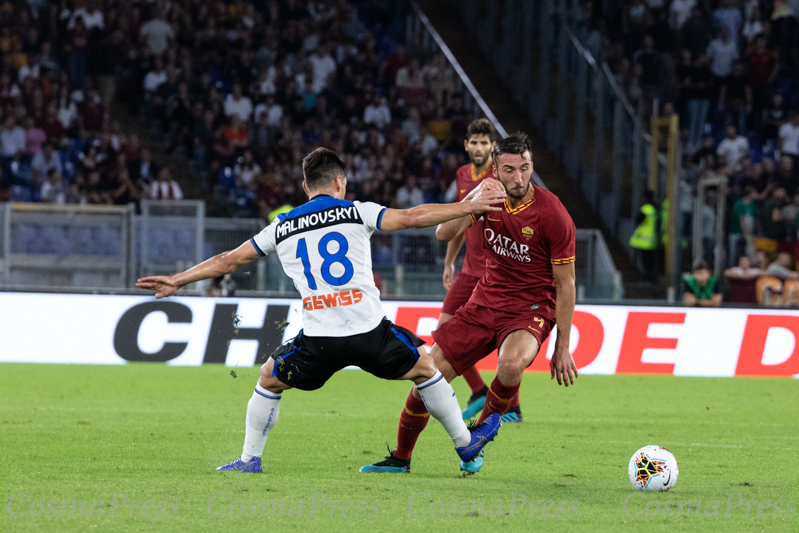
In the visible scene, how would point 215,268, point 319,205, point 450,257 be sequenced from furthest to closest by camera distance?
point 450,257 < point 215,268 < point 319,205

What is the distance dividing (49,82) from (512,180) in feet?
48.7

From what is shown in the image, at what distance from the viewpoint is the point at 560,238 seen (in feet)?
20.6

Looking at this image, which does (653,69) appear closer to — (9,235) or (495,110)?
(495,110)

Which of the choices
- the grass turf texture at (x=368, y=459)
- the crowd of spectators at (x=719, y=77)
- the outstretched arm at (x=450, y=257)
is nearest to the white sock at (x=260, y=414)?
the grass turf texture at (x=368, y=459)

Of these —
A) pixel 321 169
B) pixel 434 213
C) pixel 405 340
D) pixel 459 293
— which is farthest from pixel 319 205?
pixel 459 293

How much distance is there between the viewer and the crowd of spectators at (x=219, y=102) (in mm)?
17906

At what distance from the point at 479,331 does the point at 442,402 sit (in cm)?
88

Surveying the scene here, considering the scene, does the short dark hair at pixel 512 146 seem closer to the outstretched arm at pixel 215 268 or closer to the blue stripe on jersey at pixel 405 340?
the blue stripe on jersey at pixel 405 340

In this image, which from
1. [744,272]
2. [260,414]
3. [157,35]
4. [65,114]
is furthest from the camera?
[157,35]

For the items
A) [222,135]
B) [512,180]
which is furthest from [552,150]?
[512,180]

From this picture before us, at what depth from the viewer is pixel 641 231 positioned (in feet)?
58.8

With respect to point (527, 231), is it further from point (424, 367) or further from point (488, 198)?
point (424, 367)

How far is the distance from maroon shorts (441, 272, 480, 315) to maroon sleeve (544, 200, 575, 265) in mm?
2235

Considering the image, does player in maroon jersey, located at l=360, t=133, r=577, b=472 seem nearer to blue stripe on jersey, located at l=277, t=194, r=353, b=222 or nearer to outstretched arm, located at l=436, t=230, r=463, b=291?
blue stripe on jersey, located at l=277, t=194, r=353, b=222
